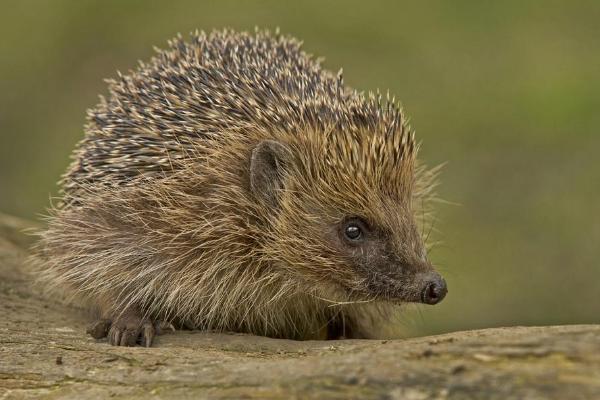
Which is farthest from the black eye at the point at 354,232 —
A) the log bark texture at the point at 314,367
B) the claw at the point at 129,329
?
the claw at the point at 129,329

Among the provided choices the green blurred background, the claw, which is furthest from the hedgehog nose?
the green blurred background

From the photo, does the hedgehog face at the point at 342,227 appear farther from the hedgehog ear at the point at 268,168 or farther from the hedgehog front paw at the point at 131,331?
the hedgehog front paw at the point at 131,331

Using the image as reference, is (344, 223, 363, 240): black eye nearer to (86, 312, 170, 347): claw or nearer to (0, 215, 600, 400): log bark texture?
(0, 215, 600, 400): log bark texture

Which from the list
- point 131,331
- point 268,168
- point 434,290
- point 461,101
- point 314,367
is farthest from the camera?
point 461,101

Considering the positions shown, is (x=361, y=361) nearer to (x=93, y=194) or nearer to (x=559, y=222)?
(x=93, y=194)

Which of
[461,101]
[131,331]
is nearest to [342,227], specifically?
[131,331]

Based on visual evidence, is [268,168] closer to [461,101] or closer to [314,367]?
[314,367]
